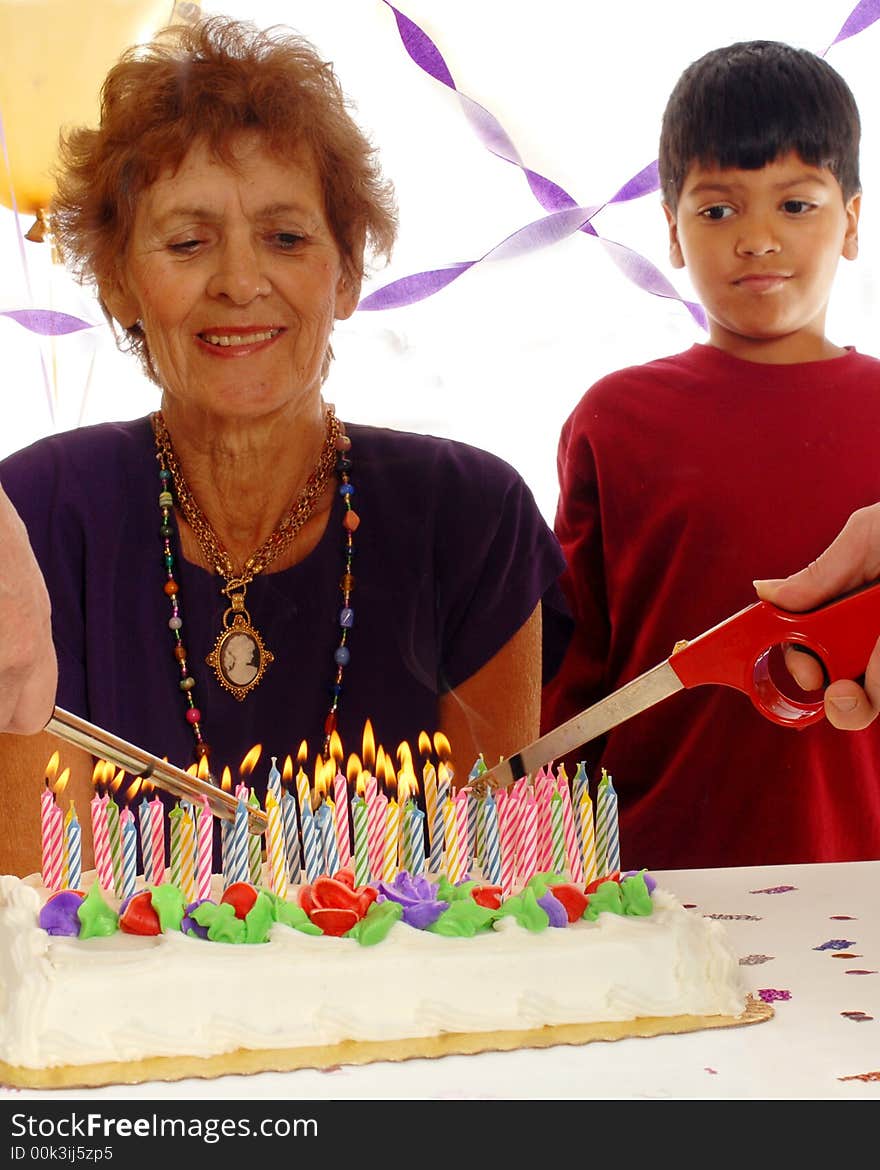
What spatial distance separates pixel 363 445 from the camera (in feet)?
6.48

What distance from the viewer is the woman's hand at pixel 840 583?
1.34 meters

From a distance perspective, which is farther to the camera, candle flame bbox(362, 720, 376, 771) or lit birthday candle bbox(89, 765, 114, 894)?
candle flame bbox(362, 720, 376, 771)

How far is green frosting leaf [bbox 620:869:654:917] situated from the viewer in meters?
1.35

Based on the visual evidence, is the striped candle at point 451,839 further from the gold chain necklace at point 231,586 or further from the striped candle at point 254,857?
the gold chain necklace at point 231,586

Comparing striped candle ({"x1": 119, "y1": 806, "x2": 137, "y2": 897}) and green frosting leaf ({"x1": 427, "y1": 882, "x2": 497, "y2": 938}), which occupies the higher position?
striped candle ({"x1": 119, "y1": 806, "x2": 137, "y2": 897})

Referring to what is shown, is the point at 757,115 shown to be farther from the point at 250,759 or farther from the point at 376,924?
the point at 376,924

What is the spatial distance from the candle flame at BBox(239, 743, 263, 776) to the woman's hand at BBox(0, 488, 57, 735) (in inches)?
22.5

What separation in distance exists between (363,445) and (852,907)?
899 millimetres

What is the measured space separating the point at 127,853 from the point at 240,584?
0.55 metres

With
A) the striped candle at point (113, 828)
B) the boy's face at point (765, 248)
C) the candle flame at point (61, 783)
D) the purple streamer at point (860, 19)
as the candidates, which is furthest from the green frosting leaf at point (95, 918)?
the purple streamer at point (860, 19)

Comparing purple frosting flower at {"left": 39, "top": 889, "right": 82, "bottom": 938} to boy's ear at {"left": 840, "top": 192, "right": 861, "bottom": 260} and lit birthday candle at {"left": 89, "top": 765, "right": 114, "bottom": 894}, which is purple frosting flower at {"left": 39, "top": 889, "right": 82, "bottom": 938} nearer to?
lit birthday candle at {"left": 89, "top": 765, "right": 114, "bottom": 894}

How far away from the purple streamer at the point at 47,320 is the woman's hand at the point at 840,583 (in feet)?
3.44

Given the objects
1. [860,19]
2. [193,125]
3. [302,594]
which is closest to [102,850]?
[302,594]

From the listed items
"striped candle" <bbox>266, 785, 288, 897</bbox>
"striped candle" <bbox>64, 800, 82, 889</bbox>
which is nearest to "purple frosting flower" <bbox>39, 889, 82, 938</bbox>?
"striped candle" <bbox>64, 800, 82, 889</bbox>
